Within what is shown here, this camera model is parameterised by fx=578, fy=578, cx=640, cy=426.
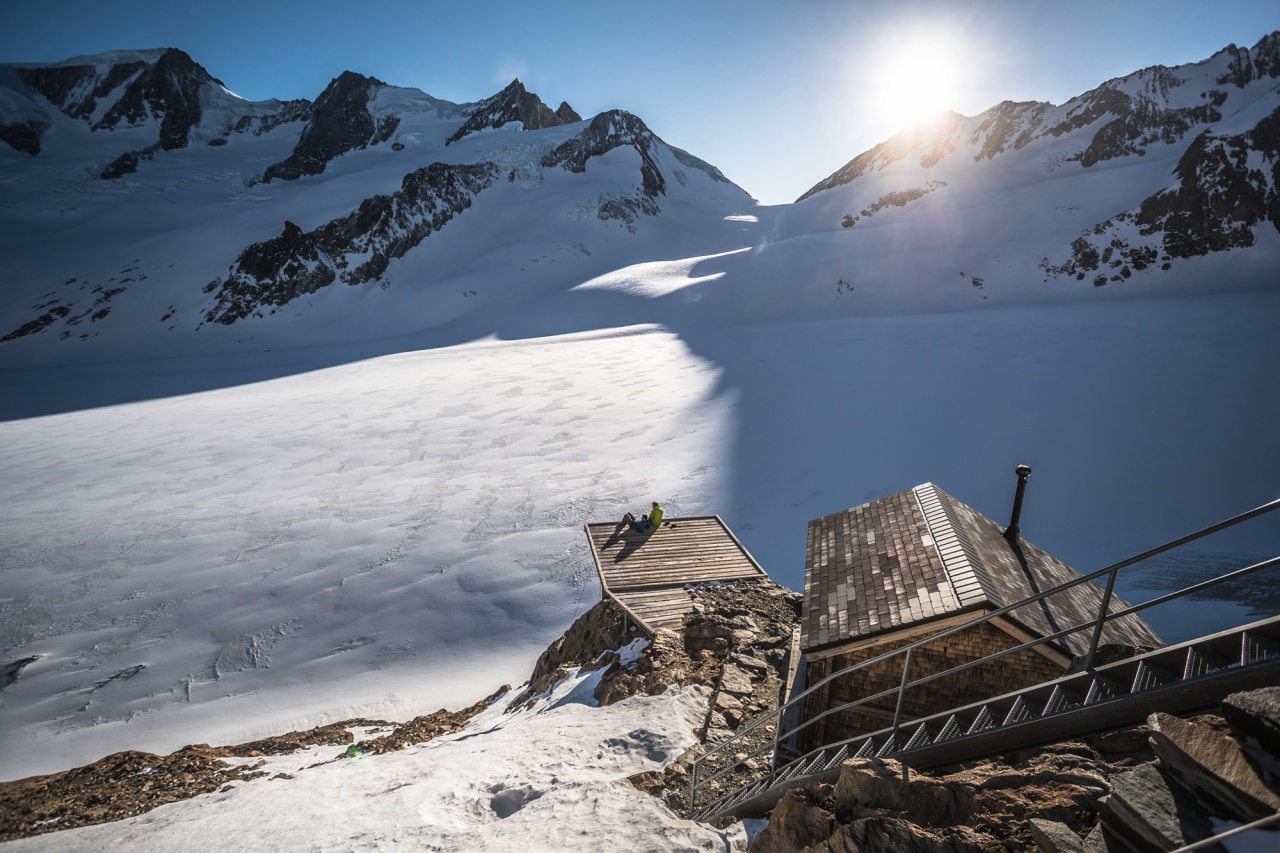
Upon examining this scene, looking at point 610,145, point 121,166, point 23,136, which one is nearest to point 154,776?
point 610,145

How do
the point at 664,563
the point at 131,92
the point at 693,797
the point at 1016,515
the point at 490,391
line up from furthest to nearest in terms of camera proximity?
the point at 131,92, the point at 490,391, the point at 664,563, the point at 1016,515, the point at 693,797

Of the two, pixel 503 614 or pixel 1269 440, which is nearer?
pixel 503 614

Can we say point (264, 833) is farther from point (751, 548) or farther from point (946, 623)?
point (751, 548)

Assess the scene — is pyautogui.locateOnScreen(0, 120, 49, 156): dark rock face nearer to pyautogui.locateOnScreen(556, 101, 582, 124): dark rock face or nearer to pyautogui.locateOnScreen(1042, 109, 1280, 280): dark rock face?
pyautogui.locateOnScreen(556, 101, 582, 124): dark rock face

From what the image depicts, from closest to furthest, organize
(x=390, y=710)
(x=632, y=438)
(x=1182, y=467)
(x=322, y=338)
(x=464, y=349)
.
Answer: (x=390, y=710) → (x=1182, y=467) → (x=632, y=438) → (x=464, y=349) → (x=322, y=338)

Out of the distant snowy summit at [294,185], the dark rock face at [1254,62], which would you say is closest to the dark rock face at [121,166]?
the distant snowy summit at [294,185]

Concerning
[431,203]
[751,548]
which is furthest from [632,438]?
[431,203]

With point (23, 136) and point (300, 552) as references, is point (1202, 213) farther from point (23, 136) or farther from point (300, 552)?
point (23, 136)
